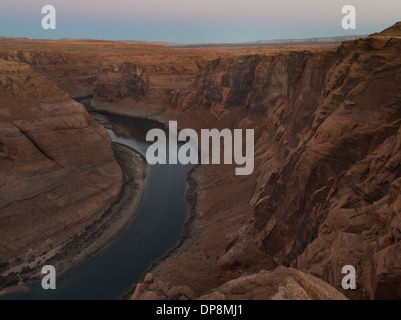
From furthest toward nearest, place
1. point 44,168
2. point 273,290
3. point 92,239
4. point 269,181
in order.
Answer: point 44,168 → point 92,239 → point 269,181 → point 273,290

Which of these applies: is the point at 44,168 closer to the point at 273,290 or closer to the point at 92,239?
the point at 92,239

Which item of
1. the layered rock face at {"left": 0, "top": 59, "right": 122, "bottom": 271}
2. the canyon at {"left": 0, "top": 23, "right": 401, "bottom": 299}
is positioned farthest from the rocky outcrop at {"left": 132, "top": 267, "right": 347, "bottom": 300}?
the layered rock face at {"left": 0, "top": 59, "right": 122, "bottom": 271}

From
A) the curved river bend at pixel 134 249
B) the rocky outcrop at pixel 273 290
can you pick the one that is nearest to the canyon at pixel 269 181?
the rocky outcrop at pixel 273 290

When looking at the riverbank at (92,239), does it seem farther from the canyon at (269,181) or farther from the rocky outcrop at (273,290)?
the rocky outcrop at (273,290)

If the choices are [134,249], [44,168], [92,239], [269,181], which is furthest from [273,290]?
[44,168]

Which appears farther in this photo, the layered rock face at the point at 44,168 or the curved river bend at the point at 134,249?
the layered rock face at the point at 44,168

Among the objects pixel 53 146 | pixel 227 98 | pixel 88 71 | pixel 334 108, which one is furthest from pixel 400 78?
pixel 88 71

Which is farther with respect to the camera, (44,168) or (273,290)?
(44,168)
